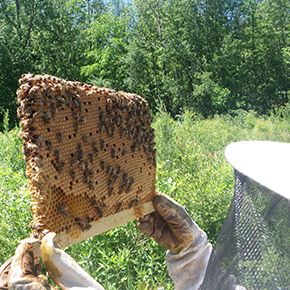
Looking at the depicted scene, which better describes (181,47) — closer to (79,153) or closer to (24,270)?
(79,153)

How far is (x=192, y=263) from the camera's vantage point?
88.8 inches

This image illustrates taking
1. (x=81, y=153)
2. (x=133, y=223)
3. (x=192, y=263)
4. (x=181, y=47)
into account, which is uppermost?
(x=81, y=153)

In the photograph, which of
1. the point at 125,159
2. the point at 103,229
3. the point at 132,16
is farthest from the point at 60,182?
the point at 132,16

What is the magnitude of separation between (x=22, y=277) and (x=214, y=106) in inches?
1180

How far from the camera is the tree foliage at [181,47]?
29.4 metres

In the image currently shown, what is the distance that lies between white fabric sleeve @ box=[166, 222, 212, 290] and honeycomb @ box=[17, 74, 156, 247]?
26cm

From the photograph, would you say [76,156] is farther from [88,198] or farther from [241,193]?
[241,193]

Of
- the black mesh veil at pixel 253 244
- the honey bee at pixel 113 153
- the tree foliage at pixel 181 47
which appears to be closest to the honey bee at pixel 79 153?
the honey bee at pixel 113 153

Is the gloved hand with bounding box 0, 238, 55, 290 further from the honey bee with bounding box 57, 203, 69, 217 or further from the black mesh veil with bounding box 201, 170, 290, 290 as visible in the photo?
the black mesh veil with bounding box 201, 170, 290, 290

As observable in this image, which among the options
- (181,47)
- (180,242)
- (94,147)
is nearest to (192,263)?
(180,242)

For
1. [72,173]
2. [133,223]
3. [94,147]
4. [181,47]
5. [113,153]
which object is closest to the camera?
[72,173]

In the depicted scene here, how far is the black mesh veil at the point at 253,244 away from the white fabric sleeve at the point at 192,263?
1.66 feet

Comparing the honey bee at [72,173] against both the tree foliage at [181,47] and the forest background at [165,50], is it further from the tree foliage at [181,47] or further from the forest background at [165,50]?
the tree foliage at [181,47]

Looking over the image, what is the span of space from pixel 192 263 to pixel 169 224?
191 mm
